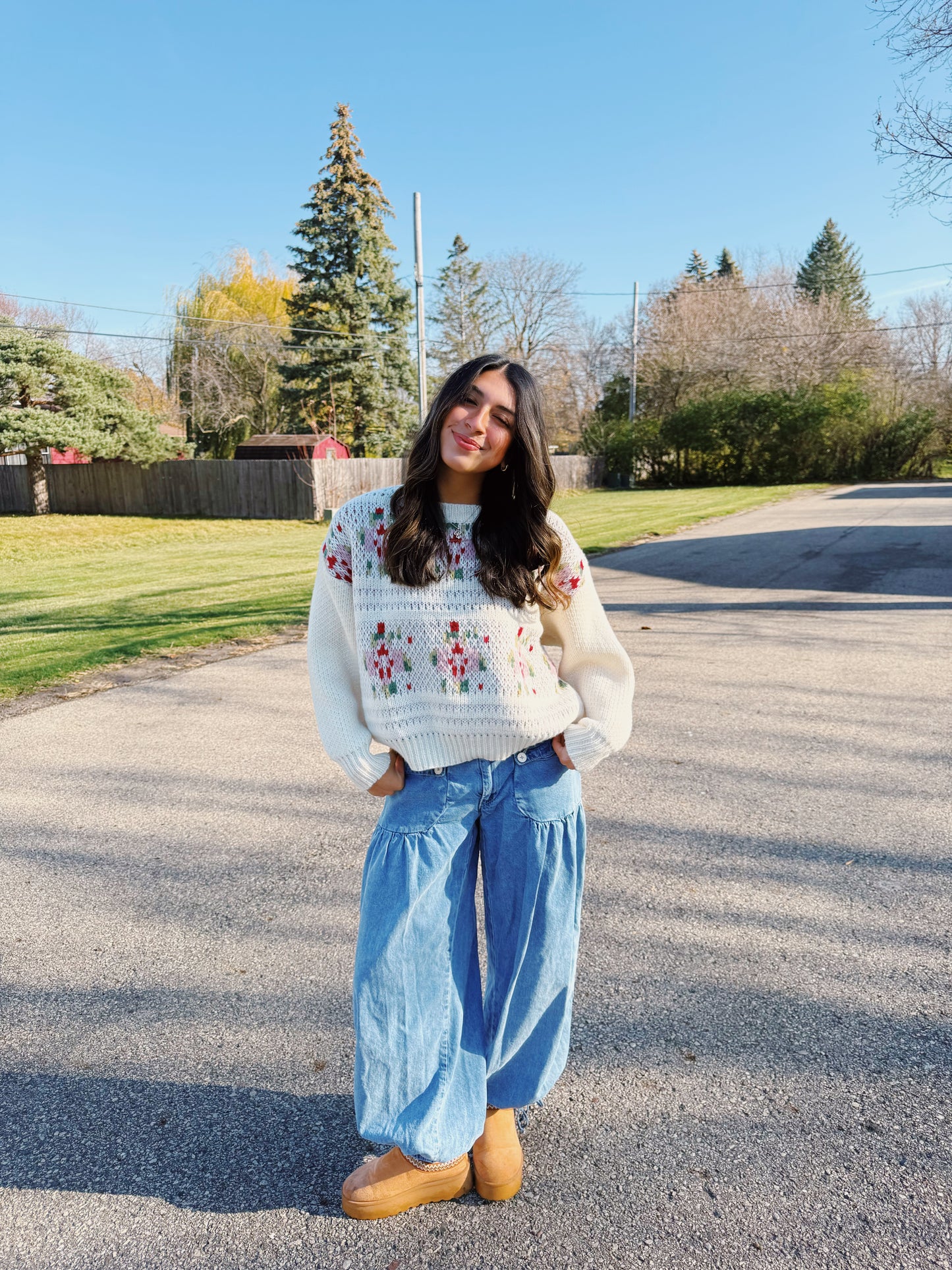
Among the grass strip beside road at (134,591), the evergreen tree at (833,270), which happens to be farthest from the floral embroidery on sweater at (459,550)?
the evergreen tree at (833,270)

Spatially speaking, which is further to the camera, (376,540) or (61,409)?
(61,409)

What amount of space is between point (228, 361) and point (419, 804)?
137ft

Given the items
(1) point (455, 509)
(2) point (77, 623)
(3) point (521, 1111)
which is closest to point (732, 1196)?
(3) point (521, 1111)

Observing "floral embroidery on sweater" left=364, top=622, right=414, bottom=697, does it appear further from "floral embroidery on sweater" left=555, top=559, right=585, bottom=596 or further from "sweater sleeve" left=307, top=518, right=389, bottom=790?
"floral embroidery on sweater" left=555, top=559, right=585, bottom=596

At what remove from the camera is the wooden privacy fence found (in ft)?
85.9

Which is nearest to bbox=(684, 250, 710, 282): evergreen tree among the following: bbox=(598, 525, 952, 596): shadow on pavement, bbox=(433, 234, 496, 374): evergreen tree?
bbox=(433, 234, 496, 374): evergreen tree

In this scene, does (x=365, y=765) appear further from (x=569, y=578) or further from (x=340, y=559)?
(x=569, y=578)

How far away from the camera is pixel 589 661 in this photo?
1930 mm

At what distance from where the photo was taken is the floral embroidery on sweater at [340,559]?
1.83m

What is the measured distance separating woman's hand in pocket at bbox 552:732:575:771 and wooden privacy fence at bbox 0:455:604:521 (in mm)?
23308

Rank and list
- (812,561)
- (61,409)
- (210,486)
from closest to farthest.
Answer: (812,561), (61,409), (210,486)

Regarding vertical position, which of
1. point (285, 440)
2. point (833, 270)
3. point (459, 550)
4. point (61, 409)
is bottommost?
point (459, 550)

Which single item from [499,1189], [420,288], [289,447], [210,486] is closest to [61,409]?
[210,486]

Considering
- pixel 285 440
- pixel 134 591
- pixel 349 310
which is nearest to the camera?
pixel 134 591
